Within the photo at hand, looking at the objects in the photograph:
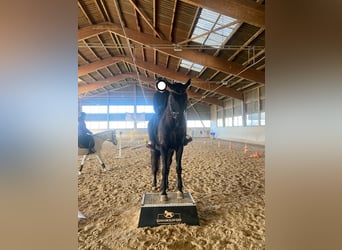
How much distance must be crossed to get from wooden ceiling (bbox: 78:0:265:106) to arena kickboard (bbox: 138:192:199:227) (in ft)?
12.8

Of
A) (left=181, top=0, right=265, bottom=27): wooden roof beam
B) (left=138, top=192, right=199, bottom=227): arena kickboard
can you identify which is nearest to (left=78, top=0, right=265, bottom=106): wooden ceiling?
(left=181, top=0, right=265, bottom=27): wooden roof beam

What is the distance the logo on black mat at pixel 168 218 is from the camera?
8.10ft

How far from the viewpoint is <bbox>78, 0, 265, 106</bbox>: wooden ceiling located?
571 centimetres

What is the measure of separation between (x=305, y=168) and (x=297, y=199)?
0.31ft

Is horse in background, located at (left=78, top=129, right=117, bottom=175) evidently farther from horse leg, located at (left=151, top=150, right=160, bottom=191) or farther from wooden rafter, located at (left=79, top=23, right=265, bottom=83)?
wooden rafter, located at (left=79, top=23, right=265, bottom=83)

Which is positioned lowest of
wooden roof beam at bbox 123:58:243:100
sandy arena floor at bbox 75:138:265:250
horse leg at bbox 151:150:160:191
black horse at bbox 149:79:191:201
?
sandy arena floor at bbox 75:138:265:250

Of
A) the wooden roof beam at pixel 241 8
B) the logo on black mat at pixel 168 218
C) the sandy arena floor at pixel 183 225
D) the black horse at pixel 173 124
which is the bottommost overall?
the sandy arena floor at pixel 183 225

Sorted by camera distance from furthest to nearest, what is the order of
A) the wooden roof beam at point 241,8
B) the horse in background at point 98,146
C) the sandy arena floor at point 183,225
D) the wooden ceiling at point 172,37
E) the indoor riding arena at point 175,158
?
the wooden ceiling at point 172,37 < the horse in background at point 98,146 < the wooden roof beam at point 241,8 < the indoor riding arena at point 175,158 < the sandy arena floor at point 183,225

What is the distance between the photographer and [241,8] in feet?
15.4

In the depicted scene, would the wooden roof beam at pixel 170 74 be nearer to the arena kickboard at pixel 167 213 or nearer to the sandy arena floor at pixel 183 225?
the sandy arena floor at pixel 183 225

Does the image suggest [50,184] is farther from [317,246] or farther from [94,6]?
[94,6]

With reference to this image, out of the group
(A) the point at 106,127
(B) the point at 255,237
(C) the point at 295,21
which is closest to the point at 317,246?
(C) the point at 295,21

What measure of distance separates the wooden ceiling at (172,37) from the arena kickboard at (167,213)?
3900 mm

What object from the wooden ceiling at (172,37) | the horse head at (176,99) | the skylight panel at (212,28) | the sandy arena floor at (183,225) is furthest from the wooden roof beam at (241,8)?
the sandy arena floor at (183,225)
